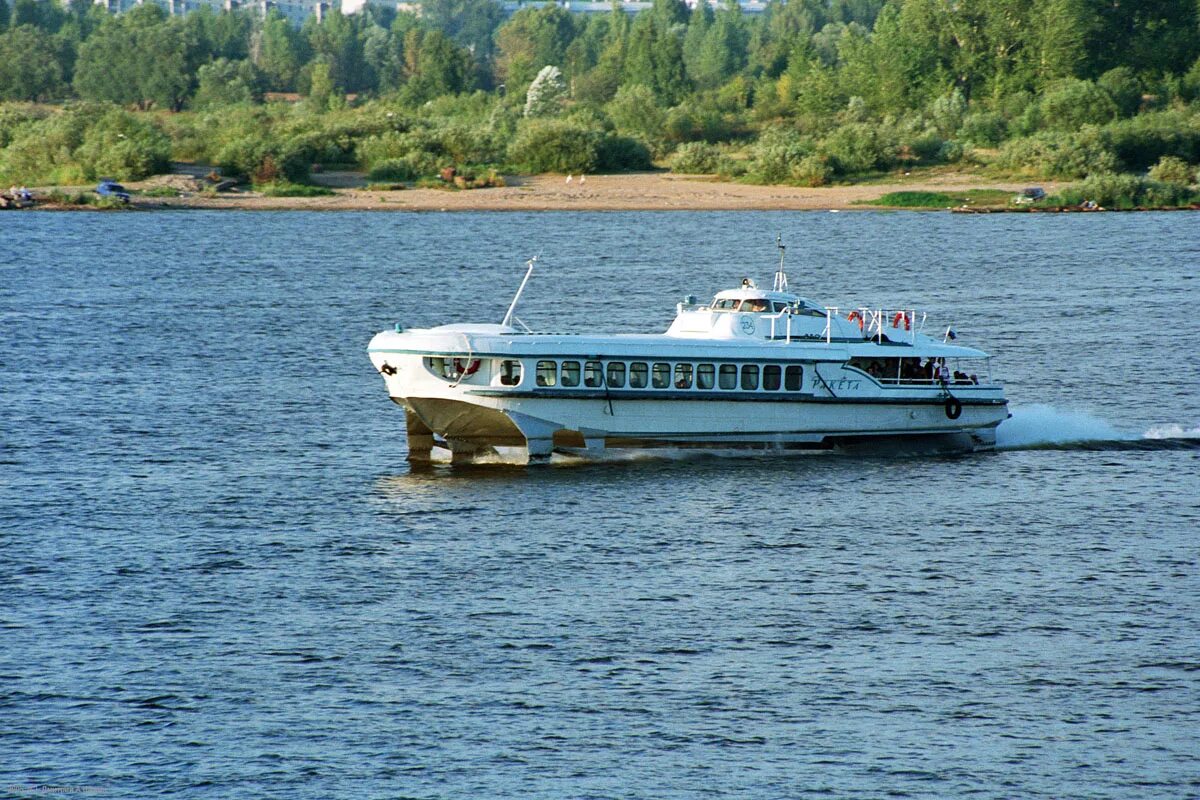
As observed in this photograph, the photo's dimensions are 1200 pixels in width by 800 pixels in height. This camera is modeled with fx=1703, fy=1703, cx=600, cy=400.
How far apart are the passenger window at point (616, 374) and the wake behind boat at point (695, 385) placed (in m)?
0.03

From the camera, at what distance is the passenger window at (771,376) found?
51000 mm

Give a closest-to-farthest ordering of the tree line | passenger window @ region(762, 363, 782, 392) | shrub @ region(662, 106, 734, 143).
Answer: passenger window @ region(762, 363, 782, 392), the tree line, shrub @ region(662, 106, 734, 143)

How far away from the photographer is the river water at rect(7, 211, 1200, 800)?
30828 mm

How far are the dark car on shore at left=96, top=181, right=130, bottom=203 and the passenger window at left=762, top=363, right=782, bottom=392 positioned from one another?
103 metres

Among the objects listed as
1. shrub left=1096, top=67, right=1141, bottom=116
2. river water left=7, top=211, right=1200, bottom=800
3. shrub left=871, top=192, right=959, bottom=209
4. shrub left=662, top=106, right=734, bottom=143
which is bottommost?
river water left=7, top=211, right=1200, bottom=800

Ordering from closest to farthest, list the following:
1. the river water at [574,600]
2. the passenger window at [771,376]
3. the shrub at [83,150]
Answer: the river water at [574,600]
the passenger window at [771,376]
the shrub at [83,150]

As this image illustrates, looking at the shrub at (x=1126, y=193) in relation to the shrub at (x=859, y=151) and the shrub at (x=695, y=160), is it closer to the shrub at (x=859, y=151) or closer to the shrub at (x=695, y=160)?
the shrub at (x=859, y=151)

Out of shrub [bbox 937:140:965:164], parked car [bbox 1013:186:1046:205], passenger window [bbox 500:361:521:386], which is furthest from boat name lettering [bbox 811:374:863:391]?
shrub [bbox 937:140:965:164]

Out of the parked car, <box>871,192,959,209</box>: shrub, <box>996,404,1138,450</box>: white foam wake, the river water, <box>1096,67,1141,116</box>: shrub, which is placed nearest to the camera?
the river water

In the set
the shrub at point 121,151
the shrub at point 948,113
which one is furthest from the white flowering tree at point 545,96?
the shrub at point 121,151

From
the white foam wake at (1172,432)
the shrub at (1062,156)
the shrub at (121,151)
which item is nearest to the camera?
the white foam wake at (1172,432)

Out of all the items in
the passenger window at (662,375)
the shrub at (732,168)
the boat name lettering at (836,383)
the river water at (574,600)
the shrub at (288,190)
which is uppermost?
the shrub at (732,168)

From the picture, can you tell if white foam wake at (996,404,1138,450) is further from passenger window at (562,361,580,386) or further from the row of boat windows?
passenger window at (562,361,580,386)

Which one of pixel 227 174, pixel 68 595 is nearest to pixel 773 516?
pixel 68 595
